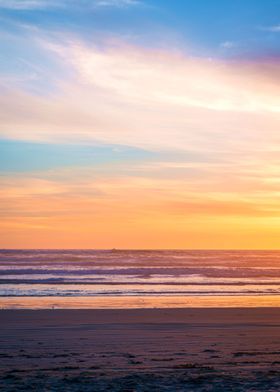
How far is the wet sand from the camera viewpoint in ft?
29.6

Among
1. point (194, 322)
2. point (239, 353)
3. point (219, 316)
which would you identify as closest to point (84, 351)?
point (239, 353)

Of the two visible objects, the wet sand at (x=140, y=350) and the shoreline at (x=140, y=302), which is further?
the shoreline at (x=140, y=302)

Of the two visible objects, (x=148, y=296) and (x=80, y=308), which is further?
(x=148, y=296)

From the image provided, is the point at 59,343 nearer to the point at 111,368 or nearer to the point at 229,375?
the point at 111,368

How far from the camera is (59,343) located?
13.9 meters

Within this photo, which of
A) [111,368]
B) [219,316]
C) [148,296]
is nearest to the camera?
[111,368]

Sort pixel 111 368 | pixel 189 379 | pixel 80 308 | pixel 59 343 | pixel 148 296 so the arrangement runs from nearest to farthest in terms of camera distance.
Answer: pixel 189 379
pixel 111 368
pixel 59 343
pixel 80 308
pixel 148 296

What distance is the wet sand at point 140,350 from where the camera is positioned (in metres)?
9.02

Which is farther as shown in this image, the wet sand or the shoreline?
the shoreline

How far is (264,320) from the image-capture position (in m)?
18.9

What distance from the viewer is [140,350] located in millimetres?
12750

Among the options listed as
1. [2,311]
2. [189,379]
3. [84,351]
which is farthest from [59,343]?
[2,311]

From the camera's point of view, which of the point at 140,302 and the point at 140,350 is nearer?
the point at 140,350

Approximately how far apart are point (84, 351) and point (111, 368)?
2380 mm
